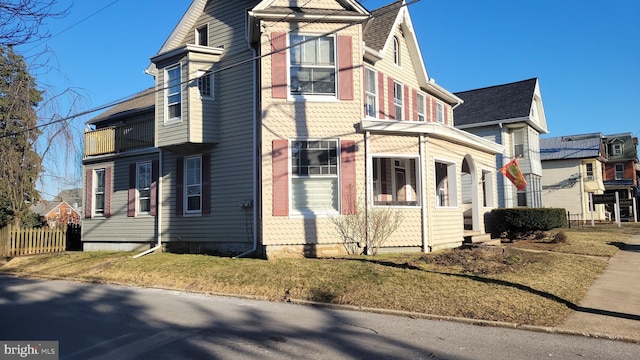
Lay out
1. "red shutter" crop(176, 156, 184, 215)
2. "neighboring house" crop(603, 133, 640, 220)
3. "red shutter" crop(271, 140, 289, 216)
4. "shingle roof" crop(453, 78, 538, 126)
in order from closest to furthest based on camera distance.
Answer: "red shutter" crop(271, 140, 289, 216) → "red shutter" crop(176, 156, 184, 215) → "shingle roof" crop(453, 78, 538, 126) → "neighboring house" crop(603, 133, 640, 220)

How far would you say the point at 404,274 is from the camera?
994 cm

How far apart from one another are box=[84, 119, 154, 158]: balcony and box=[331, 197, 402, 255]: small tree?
29.3ft

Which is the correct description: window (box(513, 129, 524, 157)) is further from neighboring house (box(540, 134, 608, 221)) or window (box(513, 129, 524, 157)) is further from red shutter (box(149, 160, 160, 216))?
red shutter (box(149, 160, 160, 216))

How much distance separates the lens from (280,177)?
43.3 feet

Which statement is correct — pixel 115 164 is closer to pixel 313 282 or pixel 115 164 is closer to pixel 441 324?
pixel 313 282

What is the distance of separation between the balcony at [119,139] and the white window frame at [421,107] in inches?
438

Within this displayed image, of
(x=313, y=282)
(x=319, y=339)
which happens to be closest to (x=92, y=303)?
(x=313, y=282)

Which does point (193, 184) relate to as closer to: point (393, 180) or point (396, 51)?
point (393, 180)

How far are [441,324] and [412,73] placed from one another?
14.2 m

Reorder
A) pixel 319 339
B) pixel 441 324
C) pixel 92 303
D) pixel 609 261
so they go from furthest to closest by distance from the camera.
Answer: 1. pixel 609 261
2. pixel 92 303
3. pixel 441 324
4. pixel 319 339

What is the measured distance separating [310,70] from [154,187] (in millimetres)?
7738

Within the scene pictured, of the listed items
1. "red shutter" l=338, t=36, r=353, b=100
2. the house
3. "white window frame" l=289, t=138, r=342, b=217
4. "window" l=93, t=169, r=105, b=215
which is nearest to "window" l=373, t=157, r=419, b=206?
the house

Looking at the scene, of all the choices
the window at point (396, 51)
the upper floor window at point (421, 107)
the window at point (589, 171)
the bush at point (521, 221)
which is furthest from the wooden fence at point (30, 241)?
the window at point (589, 171)

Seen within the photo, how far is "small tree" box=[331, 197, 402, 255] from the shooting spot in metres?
13.2
